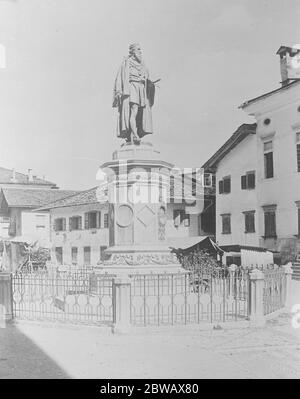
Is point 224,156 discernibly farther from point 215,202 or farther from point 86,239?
point 86,239

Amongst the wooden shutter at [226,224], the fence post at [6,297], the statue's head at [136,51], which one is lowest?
the fence post at [6,297]

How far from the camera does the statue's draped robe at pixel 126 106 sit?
43.7ft

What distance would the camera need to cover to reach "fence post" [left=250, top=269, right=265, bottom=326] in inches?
389

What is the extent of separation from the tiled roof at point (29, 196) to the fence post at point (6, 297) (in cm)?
1972

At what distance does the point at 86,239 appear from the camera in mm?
31250

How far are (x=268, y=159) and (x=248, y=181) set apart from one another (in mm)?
1877

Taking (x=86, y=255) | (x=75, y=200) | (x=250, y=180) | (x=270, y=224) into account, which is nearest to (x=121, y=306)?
(x=270, y=224)

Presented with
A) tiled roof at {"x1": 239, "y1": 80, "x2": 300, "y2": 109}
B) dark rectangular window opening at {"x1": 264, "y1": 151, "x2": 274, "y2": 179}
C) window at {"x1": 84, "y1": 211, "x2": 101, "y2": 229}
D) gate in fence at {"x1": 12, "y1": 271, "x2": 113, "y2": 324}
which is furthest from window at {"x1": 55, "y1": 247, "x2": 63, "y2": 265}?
gate in fence at {"x1": 12, "y1": 271, "x2": 113, "y2": 324}

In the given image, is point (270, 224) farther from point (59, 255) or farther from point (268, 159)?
point (59, 255)

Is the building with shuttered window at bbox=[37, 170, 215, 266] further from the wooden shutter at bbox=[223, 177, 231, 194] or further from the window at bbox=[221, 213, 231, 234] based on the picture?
the wooden shutter at bbox=[223, 177, 231, 194]

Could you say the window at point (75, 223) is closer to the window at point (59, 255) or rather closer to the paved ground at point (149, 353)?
the window at point (59, 255)

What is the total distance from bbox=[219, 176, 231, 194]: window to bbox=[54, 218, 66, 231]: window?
1054 cm

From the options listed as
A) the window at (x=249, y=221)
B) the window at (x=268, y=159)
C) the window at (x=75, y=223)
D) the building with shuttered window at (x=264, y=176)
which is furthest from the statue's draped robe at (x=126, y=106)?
the window at (x=75, y=223)

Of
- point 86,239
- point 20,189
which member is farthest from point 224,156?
point 20,189
